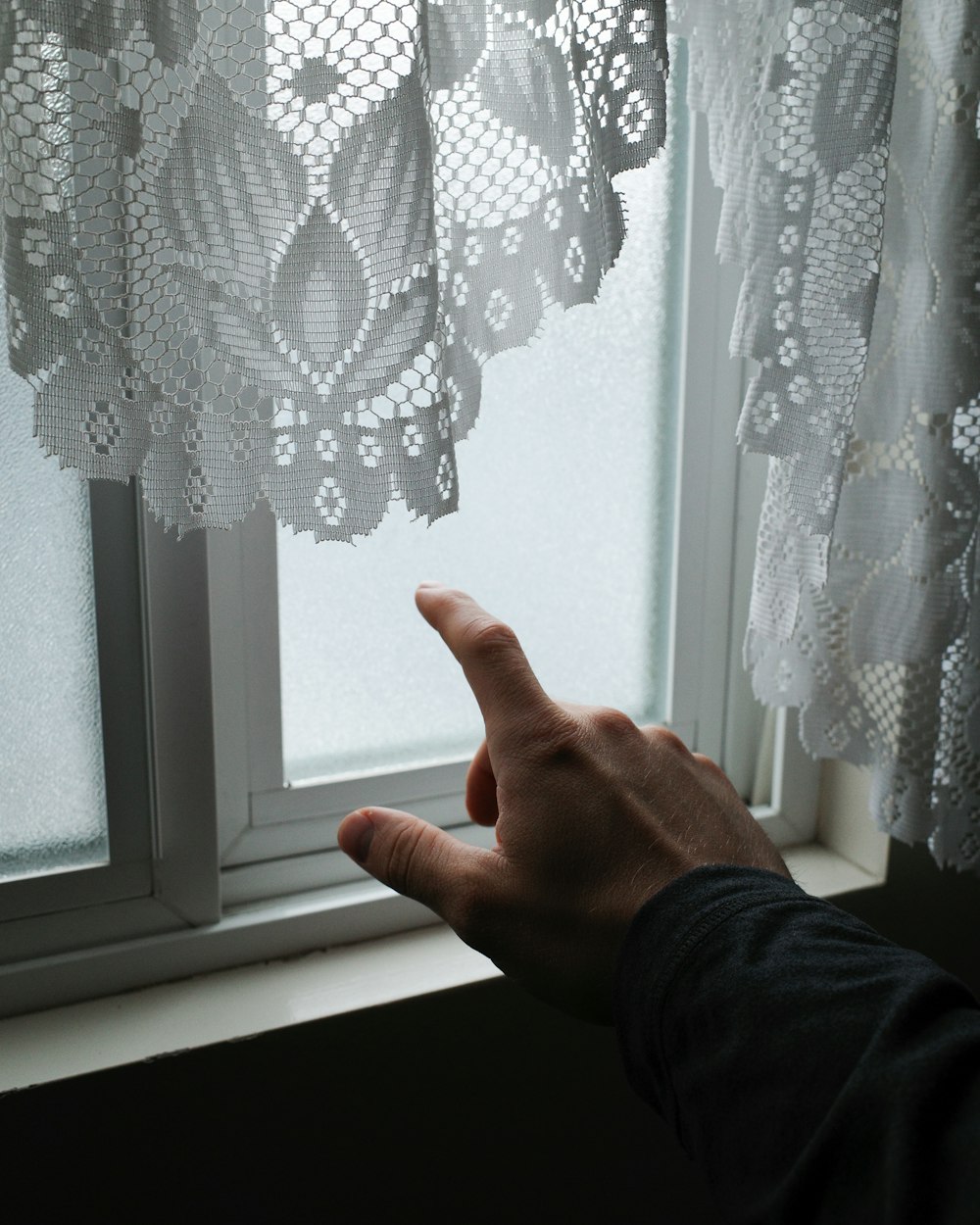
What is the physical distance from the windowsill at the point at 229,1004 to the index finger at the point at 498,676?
0.28 meters

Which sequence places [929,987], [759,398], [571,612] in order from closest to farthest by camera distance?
1. [929,987]
2. [759,398]
3. [571,612]

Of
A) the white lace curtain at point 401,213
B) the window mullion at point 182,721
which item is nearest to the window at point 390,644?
the window mullion at point 182,721

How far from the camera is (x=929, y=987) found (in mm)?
547

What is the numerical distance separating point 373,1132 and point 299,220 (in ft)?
2.32

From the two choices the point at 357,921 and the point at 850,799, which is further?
the point at 850,799

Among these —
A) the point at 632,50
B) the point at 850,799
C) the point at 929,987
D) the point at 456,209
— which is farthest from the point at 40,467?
the point at 850,799

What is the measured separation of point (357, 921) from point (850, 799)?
1.74 feet

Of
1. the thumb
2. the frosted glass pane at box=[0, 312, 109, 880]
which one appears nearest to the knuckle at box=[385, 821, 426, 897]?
the thumb

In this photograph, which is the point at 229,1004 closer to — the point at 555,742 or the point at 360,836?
the point at 360,836

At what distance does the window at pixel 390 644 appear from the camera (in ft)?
2.77

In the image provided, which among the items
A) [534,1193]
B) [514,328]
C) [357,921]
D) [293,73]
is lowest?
[534,1193]

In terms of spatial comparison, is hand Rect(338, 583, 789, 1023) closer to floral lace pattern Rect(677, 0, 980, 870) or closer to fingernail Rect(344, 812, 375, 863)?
fingernail Rect(344, 812, 375, 863)

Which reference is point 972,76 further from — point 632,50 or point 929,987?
point 929,987

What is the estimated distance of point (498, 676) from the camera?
2.35 feet
